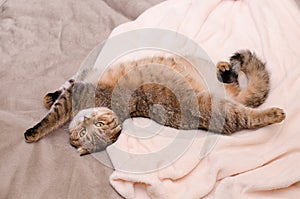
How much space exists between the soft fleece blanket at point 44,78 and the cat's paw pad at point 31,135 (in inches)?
0.6

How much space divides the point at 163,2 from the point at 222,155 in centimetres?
81

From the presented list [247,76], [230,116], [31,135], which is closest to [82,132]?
[31,135]

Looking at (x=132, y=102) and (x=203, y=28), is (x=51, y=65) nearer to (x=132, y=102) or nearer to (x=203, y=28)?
(x=132, y=102)

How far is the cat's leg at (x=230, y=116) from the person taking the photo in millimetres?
1172

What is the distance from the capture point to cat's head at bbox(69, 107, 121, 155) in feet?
4.04

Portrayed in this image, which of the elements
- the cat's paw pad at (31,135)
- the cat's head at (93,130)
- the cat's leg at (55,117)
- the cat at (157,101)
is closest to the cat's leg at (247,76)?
the cat at (157,101)

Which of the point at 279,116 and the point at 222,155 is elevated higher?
the point at 279,116

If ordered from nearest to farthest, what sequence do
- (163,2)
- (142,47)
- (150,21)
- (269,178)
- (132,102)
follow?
(269,178)
(132,102)
(142,47)
(150,21)
(163,2)

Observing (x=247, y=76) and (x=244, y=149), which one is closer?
(x=244, y=149)

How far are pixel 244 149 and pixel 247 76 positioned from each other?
277 mm

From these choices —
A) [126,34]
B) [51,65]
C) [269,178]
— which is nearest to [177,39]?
[126,34]

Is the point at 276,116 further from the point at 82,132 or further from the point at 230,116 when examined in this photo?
the point at 82,132

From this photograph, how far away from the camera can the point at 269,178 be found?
1.07 metres

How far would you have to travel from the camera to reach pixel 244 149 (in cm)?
116
